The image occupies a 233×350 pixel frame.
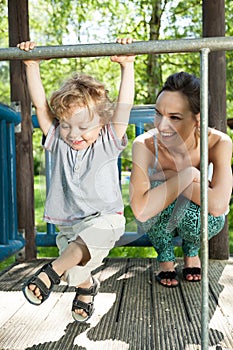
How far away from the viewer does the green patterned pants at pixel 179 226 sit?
2496mm

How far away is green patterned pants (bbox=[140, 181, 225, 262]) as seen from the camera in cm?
250

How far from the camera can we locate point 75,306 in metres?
2.00

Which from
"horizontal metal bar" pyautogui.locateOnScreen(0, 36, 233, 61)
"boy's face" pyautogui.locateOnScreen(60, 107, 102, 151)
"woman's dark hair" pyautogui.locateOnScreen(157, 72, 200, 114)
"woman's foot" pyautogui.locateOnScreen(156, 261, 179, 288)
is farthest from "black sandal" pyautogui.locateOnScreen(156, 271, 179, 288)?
"horizontal metal bar" pyautogui.locateOnScreen(0, 36, 233, 61)

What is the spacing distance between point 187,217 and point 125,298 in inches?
17.5

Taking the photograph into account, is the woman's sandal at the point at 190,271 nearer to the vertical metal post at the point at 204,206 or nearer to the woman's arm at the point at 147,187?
the woman's arm at the point at 147,187

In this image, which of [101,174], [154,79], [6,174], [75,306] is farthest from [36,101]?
[154,79]

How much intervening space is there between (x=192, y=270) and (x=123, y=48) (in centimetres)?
143

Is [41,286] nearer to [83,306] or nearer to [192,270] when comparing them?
[83,306]

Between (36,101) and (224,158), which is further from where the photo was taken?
(224,158)

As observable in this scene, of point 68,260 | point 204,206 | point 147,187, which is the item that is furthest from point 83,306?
point 204,206

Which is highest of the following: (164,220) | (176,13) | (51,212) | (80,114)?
(176,13)

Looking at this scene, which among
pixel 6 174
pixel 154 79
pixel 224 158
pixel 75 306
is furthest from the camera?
pixel 154 79

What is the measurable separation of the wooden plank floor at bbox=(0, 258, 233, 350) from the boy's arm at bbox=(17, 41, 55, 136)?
708 millimetres

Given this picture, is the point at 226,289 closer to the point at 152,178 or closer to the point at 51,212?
the point at 152,178
